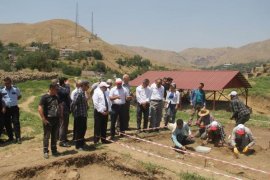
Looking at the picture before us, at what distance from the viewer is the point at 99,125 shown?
1082cm

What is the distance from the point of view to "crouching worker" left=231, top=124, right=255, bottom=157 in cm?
1063

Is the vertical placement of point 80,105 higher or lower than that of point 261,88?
higher

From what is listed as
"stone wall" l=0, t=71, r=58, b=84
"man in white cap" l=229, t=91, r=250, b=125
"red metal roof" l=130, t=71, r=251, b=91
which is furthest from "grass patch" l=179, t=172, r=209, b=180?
"stone wall" l=0, t=71, r=58, b=84

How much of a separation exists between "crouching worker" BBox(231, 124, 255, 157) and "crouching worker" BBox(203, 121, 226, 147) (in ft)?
2.10

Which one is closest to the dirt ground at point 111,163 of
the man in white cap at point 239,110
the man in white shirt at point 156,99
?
the man in white cap at point 239,110

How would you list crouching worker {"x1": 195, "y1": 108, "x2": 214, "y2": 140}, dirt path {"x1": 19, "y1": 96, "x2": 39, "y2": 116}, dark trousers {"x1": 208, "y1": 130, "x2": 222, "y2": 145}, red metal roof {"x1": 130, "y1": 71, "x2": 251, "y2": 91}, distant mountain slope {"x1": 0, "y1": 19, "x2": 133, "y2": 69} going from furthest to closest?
distant mountain slope {"x1": 0, "y1": 19, "x2": 133, "y2": 69} < red metal roof {"x1": 130, "y1": 71, "x2": 251, "y2": 91} < dirt path {"x1": 19, "y1": 96, "x2": 39, "y2": 116} < crouching worker {"x1": 195, "y1": 108, "x2": 214, "y2": 140} < dark trousers {"x1": 208, "y1": 130, "x2": 222, "y2": 145}

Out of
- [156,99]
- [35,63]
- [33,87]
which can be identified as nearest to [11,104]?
[156,99]

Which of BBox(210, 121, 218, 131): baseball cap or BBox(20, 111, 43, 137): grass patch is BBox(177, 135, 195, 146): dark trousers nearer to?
BBox(210, 121, 218, 131): baseball cap

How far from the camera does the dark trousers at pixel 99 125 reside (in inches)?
420

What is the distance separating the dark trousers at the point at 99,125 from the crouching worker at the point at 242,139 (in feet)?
12.1

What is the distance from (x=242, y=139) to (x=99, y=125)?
410 cm

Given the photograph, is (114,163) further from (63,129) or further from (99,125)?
(63,129)

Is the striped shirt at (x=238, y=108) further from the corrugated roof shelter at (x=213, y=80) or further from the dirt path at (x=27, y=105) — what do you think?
the corrugated roof shelter at (x=213, y=80)

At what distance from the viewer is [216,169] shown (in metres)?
9.23
